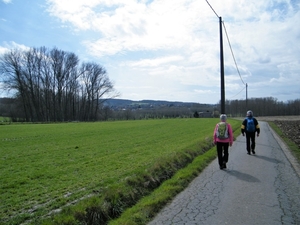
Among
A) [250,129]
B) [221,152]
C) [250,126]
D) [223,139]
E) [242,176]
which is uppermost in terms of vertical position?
[250,126]

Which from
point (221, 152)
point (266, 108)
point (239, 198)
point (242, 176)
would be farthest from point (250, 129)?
point (266, 108)

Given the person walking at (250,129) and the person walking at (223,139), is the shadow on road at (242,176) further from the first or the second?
the person walking at (250,129)

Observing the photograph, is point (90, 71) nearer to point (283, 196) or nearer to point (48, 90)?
point (48, 90)

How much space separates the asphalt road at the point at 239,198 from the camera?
4906mm

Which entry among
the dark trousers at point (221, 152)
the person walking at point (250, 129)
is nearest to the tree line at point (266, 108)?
the person walking at point (250, 129)

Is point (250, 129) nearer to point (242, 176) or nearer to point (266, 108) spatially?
point (242, 176)

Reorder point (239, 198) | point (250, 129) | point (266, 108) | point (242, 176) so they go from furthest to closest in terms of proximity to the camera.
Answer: point (266, 108), point (250, 129), point (242, 176), point (239, 198)

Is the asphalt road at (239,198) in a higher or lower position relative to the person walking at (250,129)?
lower

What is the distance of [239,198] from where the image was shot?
605cm

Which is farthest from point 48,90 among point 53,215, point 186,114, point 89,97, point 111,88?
point 53,215

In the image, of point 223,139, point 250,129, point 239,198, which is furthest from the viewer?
point 250,129

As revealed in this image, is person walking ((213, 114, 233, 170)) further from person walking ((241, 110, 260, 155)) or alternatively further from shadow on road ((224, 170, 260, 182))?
→ person walking ((241, 110, 260, 155))

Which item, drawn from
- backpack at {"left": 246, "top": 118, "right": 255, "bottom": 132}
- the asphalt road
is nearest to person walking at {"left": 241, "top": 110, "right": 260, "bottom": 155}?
backpack at {"left": 246, "top": 118, "right": 255, "bottom": 132}

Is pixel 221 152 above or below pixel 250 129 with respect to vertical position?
below
